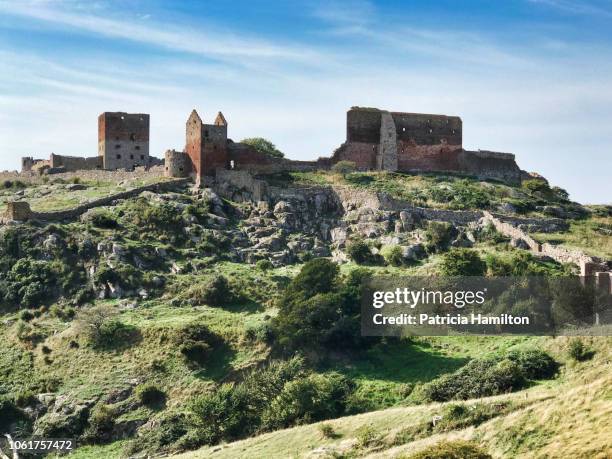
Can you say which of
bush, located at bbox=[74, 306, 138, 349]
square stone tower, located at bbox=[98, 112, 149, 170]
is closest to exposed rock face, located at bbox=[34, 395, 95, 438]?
bush, located at bbox=[74, 306, 138, 349]

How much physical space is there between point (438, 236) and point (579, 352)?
64.5 feet

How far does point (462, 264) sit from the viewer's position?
62094 mm

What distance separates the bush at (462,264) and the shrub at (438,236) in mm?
4075

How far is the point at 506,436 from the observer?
3969 cm

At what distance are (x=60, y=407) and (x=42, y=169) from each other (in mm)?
33685

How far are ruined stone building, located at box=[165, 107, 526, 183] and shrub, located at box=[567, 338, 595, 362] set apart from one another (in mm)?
33560

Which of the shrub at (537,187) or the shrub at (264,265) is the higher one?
the shrub at (537,187)

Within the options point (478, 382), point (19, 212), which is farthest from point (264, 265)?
point (478, 382)

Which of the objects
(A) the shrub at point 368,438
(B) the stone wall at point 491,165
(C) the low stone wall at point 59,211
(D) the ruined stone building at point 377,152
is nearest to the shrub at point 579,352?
(A) the shrub at point 368,438

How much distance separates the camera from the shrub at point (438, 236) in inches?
2685

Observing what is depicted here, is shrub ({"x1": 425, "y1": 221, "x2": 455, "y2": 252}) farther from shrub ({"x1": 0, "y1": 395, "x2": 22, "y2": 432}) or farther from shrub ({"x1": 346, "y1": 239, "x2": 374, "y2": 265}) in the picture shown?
shrub ({"x1": 0, "y1": 395, "x2": 22, "y2": 432})

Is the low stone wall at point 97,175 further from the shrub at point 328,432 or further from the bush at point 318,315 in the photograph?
the shrub at point 328,432

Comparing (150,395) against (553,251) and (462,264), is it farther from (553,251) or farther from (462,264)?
(553,251)

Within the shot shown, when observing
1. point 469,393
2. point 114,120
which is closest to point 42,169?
point 114,120
